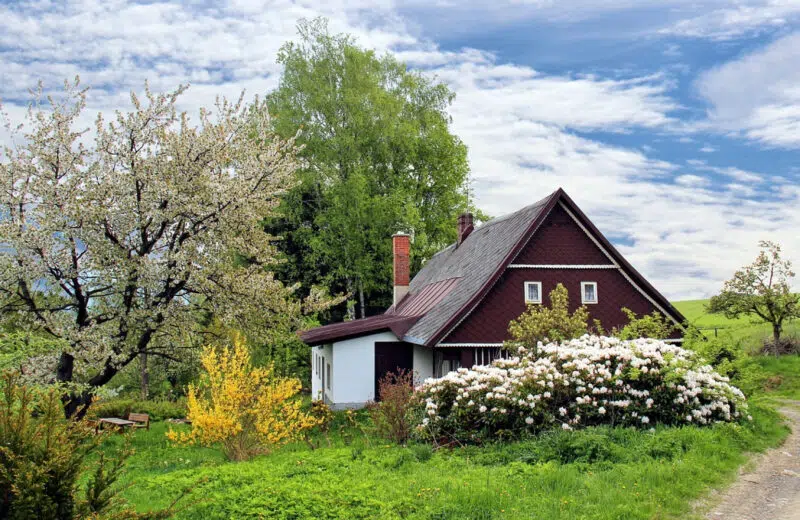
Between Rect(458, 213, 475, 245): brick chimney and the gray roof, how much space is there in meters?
1.17

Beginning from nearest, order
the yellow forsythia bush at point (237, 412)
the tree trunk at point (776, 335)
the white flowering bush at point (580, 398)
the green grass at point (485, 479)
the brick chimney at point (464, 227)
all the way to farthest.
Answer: the green grass at point (485, 479)
the white flowering bush at point (580, 398)
the yellow forsythia bush at point (237, 412)
the tree trunk at point (776, 335)
the brick chimney at point (464, 227)

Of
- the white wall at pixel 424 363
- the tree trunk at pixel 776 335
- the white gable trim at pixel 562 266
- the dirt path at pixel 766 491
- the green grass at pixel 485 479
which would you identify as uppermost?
the white gable trim at pixel 562 266

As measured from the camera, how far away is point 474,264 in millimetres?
24109

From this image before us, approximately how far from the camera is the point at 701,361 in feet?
45.1

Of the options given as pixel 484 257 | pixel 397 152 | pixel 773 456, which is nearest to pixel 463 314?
pixel 484 257

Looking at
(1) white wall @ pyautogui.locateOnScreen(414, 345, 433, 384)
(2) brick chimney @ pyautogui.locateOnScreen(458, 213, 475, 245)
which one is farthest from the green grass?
(2) brick chimney @ pyautogui.locateOnScreen(458, 213, 475, 245)

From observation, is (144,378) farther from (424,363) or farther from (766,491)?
(766,491)

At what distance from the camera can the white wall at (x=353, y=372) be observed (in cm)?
2255

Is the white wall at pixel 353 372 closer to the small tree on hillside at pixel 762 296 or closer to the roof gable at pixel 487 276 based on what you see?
the roof gable at pixel 487 276

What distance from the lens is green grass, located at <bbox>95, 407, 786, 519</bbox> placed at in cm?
856

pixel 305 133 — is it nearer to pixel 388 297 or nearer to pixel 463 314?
pixel 388 297

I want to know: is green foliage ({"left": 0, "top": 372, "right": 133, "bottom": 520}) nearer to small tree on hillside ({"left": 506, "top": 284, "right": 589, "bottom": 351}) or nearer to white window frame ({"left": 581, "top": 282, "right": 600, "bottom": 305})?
small tree on hillside ({"left": 506, "top": 284, "right": 589, "bottom": 351})

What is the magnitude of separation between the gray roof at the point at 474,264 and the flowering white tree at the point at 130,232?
4818mm

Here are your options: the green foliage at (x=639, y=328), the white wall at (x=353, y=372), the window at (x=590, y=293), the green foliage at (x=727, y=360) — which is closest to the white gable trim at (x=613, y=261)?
the window at (x=590, y=293)
